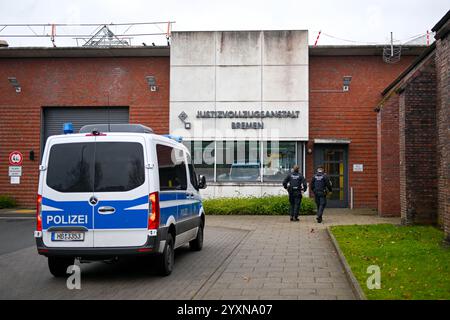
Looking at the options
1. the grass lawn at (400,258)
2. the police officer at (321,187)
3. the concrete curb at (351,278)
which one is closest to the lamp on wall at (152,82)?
the police officer at (321,187)

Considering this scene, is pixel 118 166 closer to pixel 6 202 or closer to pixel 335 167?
pixel 335 167

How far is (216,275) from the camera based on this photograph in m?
9.45

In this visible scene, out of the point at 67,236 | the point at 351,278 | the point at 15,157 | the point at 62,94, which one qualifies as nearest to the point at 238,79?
the point at 62,94

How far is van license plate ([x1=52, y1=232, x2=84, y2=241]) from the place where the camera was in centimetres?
871

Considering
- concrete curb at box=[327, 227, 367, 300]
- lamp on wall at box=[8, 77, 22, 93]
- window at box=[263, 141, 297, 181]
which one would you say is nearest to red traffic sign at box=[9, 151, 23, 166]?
lamp on wall at box=[8, 77, 22, 93]

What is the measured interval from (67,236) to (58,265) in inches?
34.7

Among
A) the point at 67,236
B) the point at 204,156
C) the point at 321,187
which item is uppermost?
the point at 204,156

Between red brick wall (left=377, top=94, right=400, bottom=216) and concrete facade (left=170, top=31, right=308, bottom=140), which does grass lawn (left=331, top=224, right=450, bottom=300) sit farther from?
concrete facade (left=170, top=31, right=308, bottom=140)

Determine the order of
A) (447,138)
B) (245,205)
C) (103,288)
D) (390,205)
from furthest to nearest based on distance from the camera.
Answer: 1. (245,205)
2. (390,205)
3. (447,138)
4. (103,288)

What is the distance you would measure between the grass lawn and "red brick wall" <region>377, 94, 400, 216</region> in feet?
16.2
